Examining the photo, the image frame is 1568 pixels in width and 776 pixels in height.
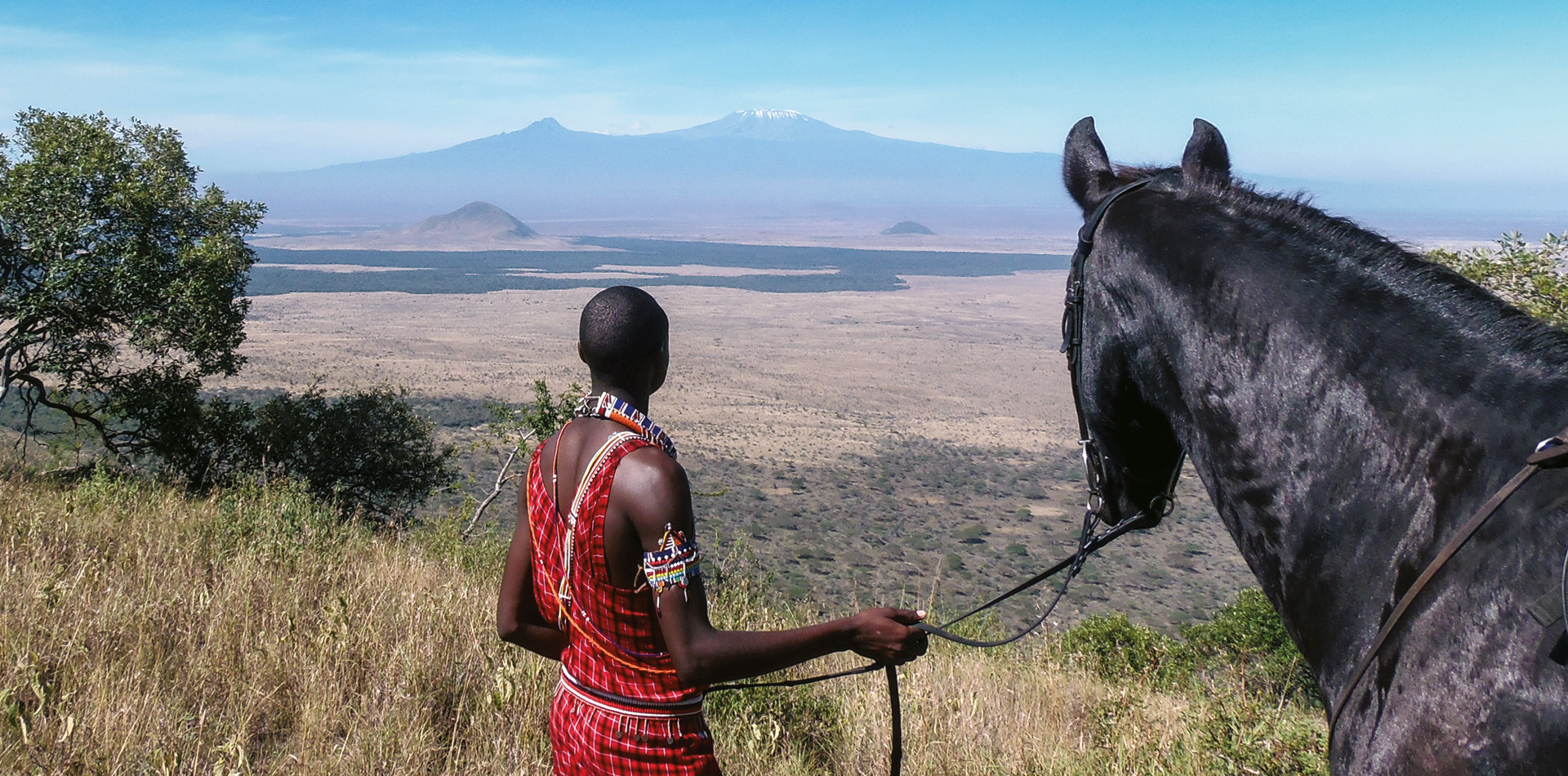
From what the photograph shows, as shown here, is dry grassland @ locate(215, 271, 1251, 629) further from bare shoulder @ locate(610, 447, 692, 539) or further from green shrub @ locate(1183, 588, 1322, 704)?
green shrub @ locate(1183, 588, 1322, 704)

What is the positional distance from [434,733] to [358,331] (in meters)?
57.6

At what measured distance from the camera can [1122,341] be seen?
2428 millimetres

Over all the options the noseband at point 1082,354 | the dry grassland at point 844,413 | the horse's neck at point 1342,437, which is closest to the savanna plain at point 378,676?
the dry grassland at point 844,413

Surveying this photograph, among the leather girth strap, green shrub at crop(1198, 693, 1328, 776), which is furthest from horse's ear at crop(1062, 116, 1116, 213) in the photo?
green shrub at crop(1198, 693, 1328, 776)

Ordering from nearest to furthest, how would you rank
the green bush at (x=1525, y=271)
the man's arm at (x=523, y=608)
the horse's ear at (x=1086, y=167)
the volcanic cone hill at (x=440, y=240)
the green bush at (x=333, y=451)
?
the man's arm at (x=523, y=608), the horse's ear at (x=1086, y=167), the green bush at (x=1525, y=271), the green bush at (x=333, y=451), the volcanic cone hill at (x=440, y=240)

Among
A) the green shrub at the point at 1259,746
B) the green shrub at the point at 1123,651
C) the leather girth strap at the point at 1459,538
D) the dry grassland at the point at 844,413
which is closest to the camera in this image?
the leather girth strap at the point at 1459,538

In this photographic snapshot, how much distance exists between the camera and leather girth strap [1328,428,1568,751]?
1526mm

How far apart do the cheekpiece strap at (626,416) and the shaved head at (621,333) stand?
0.19 feet

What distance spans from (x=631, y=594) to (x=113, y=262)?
1267 cm

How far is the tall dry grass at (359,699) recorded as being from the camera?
3281 millimetres

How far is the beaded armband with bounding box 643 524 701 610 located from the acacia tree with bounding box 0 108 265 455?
12341 mm

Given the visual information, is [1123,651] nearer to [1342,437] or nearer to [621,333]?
[1342,437]

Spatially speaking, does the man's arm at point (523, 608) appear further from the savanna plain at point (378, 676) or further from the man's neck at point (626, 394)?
the savanna plain at point (378, 676)

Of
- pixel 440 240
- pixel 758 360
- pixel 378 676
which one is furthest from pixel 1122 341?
pixel 440 240
